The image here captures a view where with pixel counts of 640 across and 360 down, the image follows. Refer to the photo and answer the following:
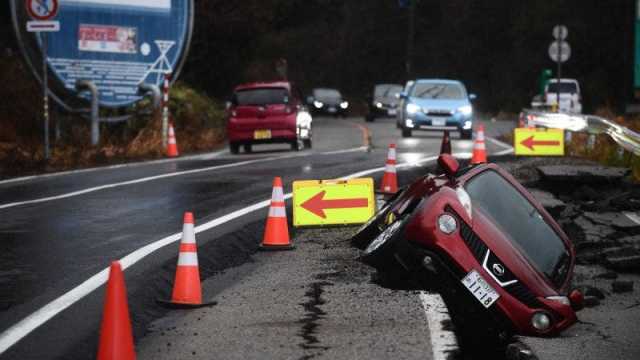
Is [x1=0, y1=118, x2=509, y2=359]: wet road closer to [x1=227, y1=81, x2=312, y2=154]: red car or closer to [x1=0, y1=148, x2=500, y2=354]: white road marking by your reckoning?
[x1=0, y1=148, x2=500, y2=354]: white road marking

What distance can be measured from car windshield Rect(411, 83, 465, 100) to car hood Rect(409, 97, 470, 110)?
29 cm

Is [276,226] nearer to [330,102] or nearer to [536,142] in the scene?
[536,142]

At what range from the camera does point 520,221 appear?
932 centimetres

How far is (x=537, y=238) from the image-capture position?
9.30 metres

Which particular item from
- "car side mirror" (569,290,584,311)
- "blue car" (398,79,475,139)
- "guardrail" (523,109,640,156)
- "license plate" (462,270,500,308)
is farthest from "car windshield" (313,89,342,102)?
"license plate" (462,270,500,308)

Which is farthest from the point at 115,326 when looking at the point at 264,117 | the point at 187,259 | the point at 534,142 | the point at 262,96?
the point at 262,96

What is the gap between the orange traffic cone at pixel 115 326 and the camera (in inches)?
289

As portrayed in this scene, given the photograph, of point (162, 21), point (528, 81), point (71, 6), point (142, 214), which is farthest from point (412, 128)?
point (528, 81)

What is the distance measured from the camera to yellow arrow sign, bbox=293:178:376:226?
14250 millimetres

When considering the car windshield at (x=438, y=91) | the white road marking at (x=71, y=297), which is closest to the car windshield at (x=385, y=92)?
the car windshield at (x=438, y=91)

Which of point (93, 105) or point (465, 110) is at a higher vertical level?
point (93, 105)

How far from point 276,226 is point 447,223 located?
15.3ft

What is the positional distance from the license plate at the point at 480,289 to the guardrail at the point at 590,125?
29.9ft

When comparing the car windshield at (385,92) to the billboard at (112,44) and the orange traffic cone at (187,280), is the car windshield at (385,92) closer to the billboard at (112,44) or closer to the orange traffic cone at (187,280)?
the billboard at (112,44)
